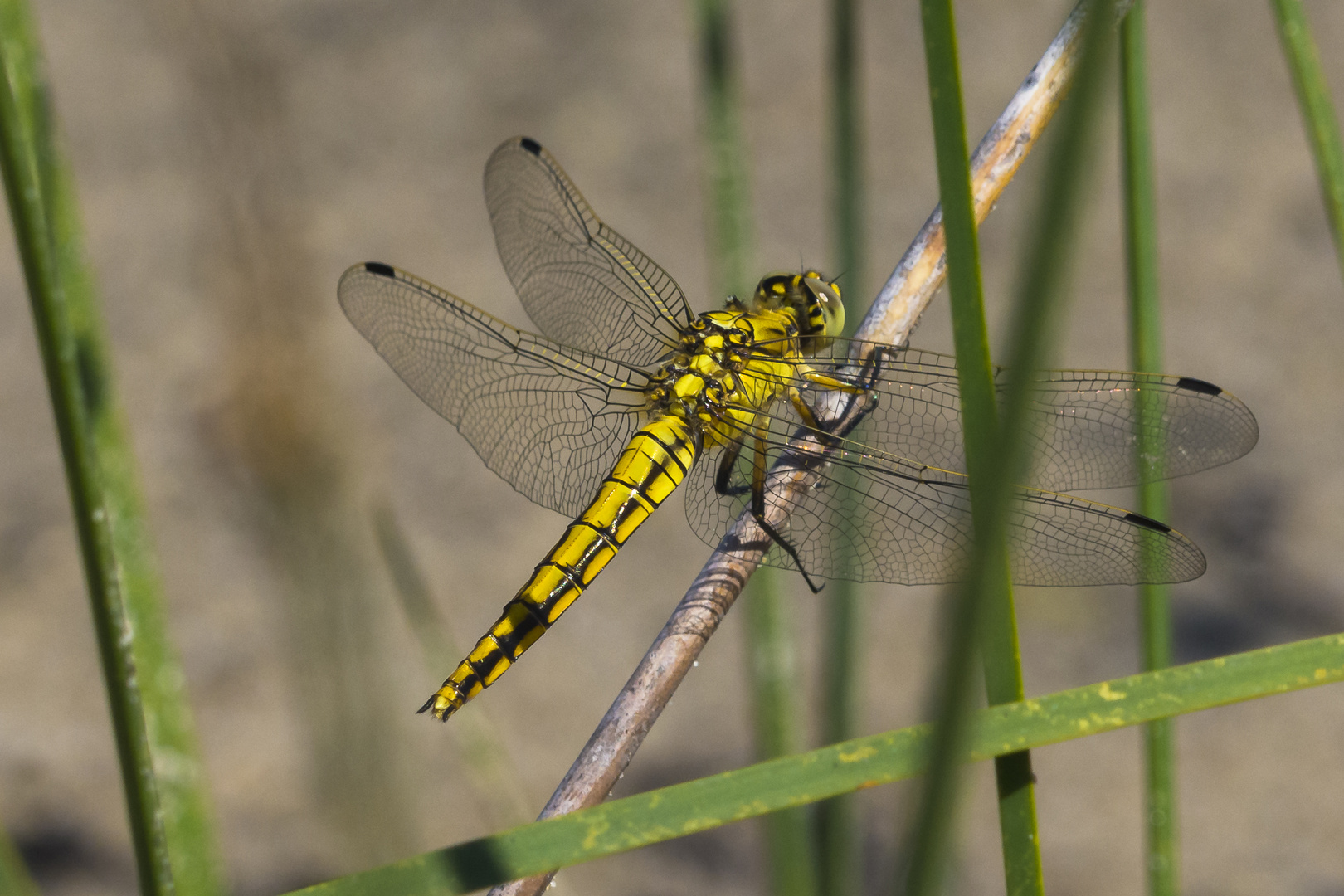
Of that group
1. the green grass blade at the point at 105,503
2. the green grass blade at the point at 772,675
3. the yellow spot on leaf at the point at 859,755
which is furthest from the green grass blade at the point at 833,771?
the green grass blade at the point at 772,675

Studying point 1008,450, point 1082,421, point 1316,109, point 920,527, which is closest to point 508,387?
point 920,527

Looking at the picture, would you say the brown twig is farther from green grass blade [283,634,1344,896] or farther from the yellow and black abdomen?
the yellow and black abdomen

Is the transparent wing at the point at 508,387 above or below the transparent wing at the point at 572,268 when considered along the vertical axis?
below

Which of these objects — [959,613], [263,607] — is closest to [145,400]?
[263,607]

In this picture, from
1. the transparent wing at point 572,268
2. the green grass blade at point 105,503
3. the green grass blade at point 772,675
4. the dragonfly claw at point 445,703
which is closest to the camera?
the green grass blade at point 105,503

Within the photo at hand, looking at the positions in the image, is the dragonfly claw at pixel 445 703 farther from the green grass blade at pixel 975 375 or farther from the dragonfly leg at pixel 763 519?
the green grass blade at pixel 975 375

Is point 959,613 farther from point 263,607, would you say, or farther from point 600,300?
point 263,607

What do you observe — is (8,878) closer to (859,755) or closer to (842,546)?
(859,755)
